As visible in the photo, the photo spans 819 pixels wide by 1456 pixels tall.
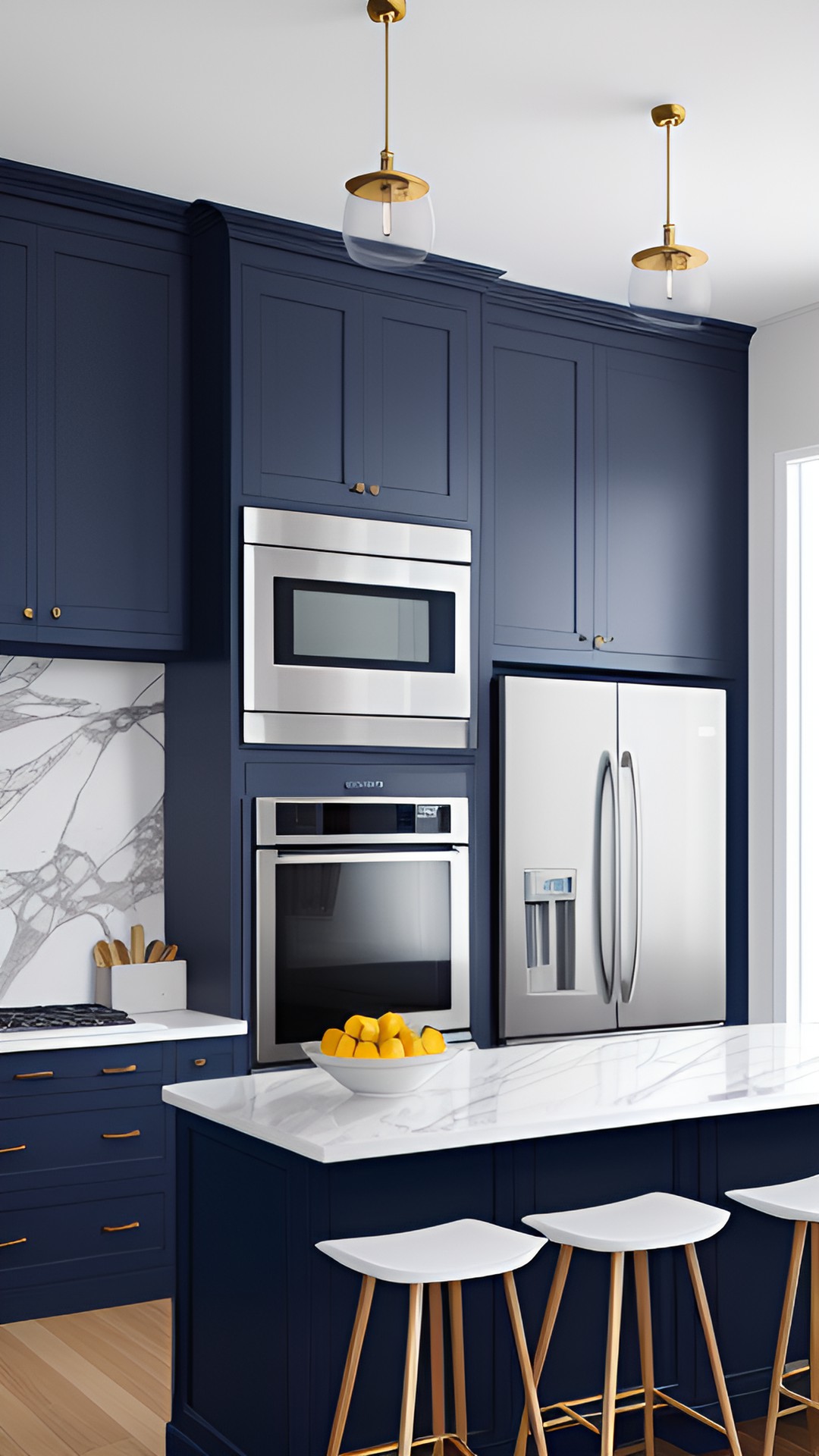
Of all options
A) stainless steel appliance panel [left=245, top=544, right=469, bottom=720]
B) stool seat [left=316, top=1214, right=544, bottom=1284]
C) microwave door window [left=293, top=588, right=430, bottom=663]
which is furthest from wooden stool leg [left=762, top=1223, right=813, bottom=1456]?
microwave door window [left=293, top=588, right=430, bottom=663]

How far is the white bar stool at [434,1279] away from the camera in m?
2.24

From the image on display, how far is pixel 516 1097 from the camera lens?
2.67 meters

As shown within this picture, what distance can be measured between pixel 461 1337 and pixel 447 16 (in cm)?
261

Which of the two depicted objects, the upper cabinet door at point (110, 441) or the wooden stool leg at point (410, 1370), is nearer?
the wooden stool leg at point (410, 1370)

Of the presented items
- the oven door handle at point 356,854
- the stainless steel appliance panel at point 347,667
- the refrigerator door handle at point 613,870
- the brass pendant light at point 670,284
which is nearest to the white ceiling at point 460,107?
the brass pendant light at point 670,284

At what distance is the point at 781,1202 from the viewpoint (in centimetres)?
272

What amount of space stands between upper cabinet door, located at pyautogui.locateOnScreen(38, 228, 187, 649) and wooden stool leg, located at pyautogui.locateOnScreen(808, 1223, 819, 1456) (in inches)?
89.0

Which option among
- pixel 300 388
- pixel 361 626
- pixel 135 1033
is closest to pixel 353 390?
pixel 300 388

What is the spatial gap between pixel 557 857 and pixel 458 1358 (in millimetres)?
2115

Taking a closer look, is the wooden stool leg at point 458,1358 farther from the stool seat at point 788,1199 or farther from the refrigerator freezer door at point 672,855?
the refrigerator freezer door at point 672,855

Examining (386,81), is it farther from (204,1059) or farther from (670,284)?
(204,1059)

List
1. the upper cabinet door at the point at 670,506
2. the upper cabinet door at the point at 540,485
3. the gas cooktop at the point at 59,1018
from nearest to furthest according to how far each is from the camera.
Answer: the gas cooktop at the point at 59,1018
the upper cabinet door at the point at 540,485
the upper cabinet door at the point at 670,506

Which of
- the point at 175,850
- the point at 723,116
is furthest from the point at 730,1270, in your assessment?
the point at 723,116

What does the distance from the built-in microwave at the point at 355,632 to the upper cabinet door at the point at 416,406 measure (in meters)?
0.11
